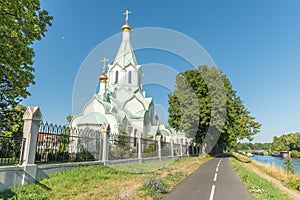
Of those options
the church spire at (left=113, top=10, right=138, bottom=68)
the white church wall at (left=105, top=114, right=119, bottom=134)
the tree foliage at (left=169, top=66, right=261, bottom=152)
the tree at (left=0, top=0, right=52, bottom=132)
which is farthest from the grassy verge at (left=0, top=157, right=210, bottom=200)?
the church spire at (left=113, top=10, right=138, bottom=68)

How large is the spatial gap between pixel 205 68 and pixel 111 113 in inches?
542

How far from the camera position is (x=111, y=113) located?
27.0m

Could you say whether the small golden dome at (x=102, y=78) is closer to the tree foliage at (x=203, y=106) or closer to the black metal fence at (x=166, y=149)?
the tree foliage at (x=203, y=106)

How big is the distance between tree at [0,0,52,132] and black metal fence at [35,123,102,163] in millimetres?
3778

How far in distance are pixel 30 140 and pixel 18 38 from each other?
4.98 m

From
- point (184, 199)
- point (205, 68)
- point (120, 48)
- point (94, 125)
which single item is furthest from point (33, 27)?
point (120, 48)

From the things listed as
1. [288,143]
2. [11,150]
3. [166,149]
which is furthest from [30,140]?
[288,143]

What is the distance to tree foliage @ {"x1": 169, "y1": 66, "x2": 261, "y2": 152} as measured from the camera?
86.8 feet

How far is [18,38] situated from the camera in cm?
952

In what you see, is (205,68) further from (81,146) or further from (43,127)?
(43,127)

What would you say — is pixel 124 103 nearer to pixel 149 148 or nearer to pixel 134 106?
pixel 134 106

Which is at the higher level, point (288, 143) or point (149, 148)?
point (288, 143)

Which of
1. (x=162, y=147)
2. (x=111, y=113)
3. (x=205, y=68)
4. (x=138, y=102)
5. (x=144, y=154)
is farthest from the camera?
(x=138, y=102)

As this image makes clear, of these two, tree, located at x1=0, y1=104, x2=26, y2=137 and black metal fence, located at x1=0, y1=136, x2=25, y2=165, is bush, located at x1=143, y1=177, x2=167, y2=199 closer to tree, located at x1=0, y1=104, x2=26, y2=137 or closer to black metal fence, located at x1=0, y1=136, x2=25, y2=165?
black metal fence, located at x1=0, y1=136, x2=25, y2=165
